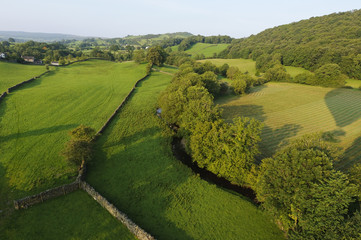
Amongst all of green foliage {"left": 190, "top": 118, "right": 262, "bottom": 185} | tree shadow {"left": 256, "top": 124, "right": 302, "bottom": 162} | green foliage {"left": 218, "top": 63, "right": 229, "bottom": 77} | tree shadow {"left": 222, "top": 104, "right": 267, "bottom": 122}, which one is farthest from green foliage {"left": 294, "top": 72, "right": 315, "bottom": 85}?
green foliage {"left": 190, "top": 118, "right": 262, "bottom": 185}

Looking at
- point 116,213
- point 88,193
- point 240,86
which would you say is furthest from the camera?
point 240,86

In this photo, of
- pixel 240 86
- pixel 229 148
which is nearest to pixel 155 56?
pixel 240 86

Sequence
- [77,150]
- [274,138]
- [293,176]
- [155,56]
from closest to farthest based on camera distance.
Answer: [293,176]
[77,150]
[274,138]
[155,56]

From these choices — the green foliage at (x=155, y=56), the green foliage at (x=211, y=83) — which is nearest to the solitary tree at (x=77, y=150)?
the green foliage at (x=211, y=83)

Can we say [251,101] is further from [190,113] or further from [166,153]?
[166,153]

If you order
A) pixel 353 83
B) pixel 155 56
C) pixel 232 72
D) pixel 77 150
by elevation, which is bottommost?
pixel 77 150

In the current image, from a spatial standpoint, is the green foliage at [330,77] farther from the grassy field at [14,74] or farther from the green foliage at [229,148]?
the grassy field at [14,74]

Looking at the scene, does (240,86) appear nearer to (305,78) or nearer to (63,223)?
(305,78)
